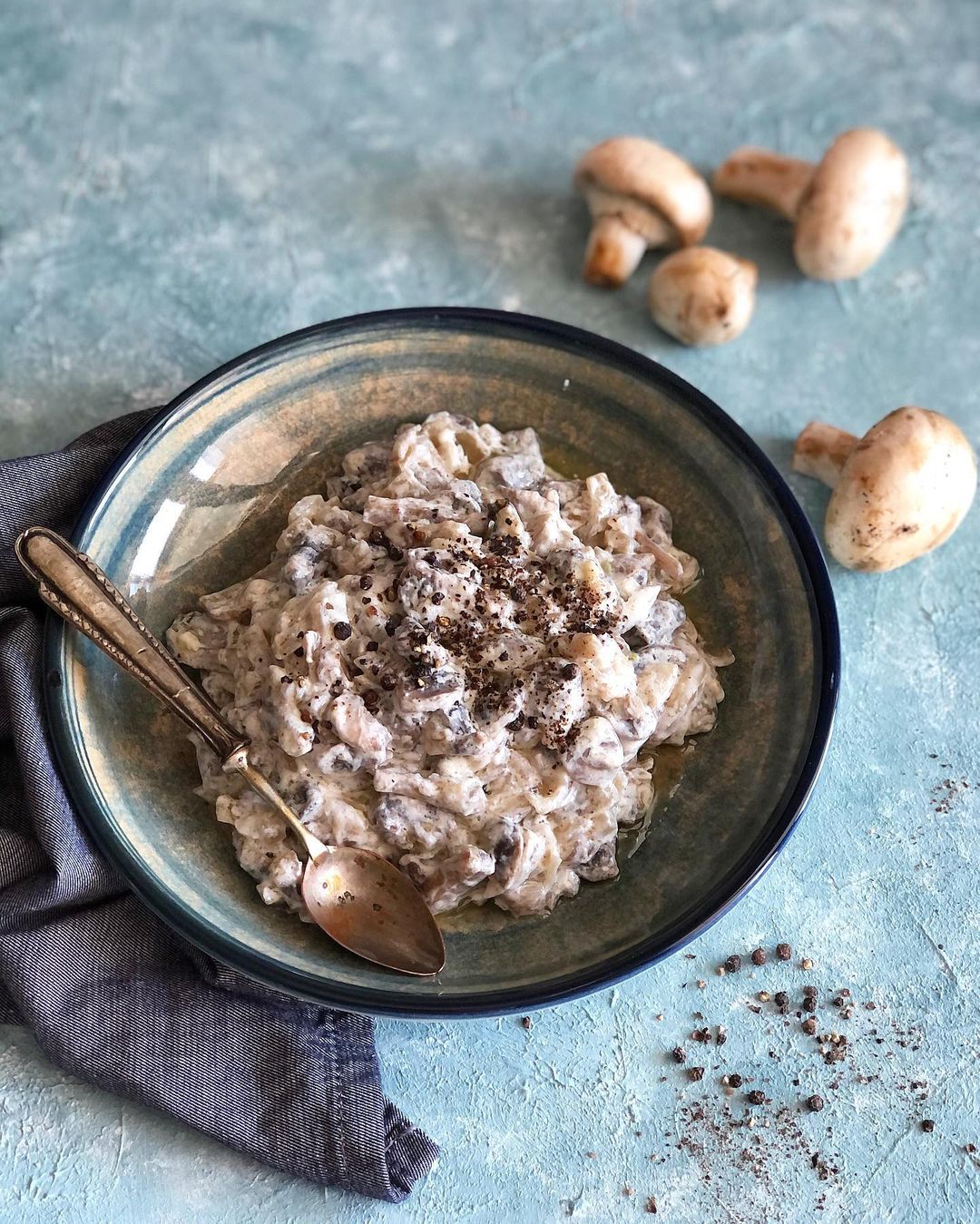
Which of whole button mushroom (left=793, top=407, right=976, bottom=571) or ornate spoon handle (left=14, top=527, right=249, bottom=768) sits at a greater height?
ornate spoon handle (left=14, top=527, right=249, bottom=768)

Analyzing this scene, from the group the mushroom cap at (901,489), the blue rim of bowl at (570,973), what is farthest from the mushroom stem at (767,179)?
the blue rim of bowl at (570,973)

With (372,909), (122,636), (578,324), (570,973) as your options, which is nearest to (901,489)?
(578,324)

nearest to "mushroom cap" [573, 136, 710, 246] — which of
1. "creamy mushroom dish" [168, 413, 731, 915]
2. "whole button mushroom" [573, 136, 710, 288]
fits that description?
"whole button mushroom" [573, 136, 710, 288]

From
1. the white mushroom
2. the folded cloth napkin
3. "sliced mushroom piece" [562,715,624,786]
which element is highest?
the white mushroom

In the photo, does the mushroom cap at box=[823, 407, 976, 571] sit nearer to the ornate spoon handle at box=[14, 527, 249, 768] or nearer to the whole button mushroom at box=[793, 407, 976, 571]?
the whole button mushroom at box=[793, 407, 976, 571]

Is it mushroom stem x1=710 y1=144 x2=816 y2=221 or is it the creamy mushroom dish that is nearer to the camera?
the creamy mushroom dish

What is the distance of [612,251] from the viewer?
453cm

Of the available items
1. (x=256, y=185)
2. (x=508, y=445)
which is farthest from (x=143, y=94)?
(x=508, y=445)

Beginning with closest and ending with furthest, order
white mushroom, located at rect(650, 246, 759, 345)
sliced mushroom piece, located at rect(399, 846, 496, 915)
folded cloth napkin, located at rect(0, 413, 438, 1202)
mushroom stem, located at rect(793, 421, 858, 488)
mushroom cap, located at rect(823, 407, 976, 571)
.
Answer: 1. sliced mushroom piece, located at rect(399, 846, 496, 915)
2. folded cloth napkin, located at rect(0, 413, 438, 1202)
3. mushroom cap, located at rect(823, 407, 976, 571)
4. mushroom stem, located at rect(793, 421, 858, 488)
5. white mushroom, located at rect(650, 246, 759, 345)

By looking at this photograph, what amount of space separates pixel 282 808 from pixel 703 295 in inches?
91.7

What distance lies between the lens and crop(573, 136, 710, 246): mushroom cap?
4.45 metres

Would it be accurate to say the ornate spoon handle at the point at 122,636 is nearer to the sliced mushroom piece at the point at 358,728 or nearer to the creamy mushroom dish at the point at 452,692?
the creamy mushroom dish at the point at 452,692

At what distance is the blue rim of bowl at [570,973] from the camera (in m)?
3.07

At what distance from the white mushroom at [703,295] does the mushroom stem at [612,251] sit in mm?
143
